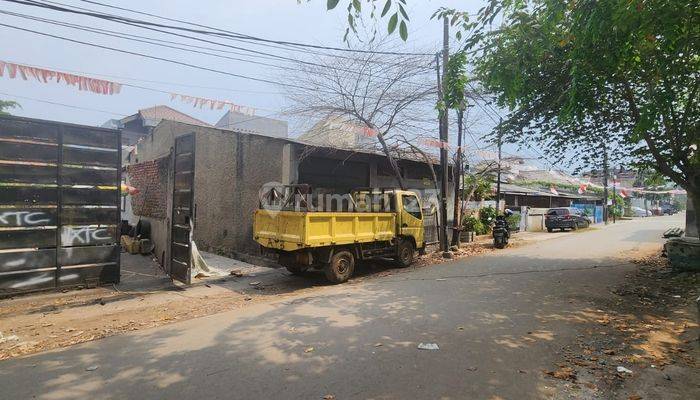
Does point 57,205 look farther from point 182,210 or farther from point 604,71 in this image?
point 604,71

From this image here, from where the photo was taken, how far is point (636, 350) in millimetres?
4906

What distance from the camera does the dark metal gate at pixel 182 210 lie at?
8.41 metres

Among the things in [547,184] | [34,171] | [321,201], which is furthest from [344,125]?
[547,184]

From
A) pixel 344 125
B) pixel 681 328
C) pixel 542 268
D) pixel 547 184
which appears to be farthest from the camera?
pixel 547 184

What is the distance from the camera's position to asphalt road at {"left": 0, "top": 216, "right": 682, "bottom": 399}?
373 centimetres

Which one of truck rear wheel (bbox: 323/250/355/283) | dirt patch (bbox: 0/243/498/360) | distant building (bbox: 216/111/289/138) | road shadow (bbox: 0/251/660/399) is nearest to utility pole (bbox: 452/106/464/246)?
dirt patch (bbox: 0/243/498/360)

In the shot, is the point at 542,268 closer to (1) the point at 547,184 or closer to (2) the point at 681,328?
(2) the point at 681,328

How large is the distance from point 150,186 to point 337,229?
7736mm

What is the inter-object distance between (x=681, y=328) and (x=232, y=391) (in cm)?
589

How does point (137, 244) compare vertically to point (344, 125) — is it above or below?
below

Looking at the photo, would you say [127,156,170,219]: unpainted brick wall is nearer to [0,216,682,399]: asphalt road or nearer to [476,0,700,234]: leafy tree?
[0,216,682,399]: asphalt road

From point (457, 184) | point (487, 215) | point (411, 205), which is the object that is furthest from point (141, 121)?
point (411, 205)

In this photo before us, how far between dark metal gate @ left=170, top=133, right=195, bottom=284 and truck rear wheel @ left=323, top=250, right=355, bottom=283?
2.80m

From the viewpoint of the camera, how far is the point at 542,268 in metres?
10.7
